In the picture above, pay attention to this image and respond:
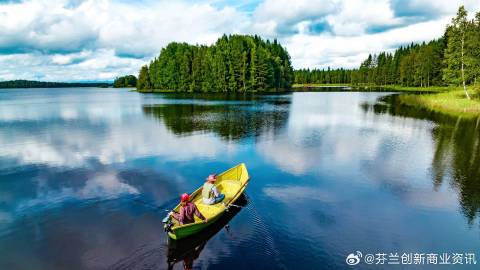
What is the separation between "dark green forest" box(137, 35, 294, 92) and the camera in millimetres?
127625

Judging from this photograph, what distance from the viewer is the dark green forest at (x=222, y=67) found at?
12762 cm

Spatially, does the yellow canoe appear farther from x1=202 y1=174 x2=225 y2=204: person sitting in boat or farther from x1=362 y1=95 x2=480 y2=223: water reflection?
x1=362 y1=95 x2=480 y2=223: water reflection

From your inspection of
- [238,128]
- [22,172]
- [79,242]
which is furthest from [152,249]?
[238,128]

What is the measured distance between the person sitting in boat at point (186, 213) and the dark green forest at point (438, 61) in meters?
68.1

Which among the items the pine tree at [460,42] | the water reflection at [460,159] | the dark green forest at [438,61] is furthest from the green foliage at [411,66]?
the water reflection at [460,159]

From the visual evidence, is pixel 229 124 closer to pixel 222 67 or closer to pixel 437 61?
pixel 222 67

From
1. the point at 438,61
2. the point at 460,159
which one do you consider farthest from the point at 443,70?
the point at 438,61

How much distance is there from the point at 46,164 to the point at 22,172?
7.29 ft

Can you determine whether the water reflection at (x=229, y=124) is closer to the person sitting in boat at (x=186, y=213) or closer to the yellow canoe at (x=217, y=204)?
the yellow canoe at (x=217, y=204)

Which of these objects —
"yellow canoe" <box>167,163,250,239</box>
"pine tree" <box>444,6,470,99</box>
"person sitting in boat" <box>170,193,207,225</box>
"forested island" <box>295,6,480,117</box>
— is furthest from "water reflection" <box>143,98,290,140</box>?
"pine tree" <box>444,6,470,99</box>

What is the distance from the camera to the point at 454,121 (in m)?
44.5

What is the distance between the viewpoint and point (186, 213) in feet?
45.4

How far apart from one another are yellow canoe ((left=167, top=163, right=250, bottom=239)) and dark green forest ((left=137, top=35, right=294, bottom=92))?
110139 millimetres

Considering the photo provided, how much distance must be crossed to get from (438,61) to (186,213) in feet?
461
